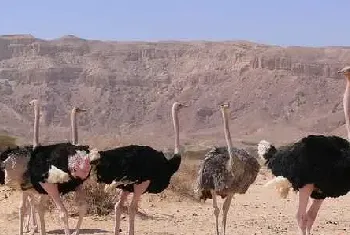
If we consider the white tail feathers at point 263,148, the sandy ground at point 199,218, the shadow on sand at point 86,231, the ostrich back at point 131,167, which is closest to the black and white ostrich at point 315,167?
the white tail feathers at point 263,148

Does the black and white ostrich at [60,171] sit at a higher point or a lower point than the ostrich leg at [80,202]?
higher

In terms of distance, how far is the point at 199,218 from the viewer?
14.6 metres

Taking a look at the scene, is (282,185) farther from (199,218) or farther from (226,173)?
(199,218)

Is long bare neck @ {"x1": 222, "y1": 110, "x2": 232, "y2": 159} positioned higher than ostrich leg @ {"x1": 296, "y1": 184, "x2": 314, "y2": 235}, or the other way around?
long bare neck @ {"x1": 222, "y1": 110, "x2": 232, "y2": 159}

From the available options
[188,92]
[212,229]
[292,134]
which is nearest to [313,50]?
[188,92]

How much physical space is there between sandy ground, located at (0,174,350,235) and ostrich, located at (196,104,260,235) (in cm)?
113

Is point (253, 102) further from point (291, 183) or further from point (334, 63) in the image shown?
point (291, 183)

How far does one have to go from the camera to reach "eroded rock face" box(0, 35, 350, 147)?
249 feet

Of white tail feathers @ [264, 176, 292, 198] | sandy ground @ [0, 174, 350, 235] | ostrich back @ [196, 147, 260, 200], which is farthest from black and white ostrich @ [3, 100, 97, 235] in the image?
sandy ground @ [0, 174, 350, 235]

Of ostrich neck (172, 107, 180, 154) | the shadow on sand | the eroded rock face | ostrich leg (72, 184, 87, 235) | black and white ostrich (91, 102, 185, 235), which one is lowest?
the eroded rock face

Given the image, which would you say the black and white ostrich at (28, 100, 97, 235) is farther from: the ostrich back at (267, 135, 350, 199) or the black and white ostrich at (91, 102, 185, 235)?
the ostrich back at (267, 135, 350, 199)

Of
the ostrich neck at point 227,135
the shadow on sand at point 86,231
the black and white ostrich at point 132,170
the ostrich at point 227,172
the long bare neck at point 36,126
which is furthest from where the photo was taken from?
the shadow on sand at point 86,231

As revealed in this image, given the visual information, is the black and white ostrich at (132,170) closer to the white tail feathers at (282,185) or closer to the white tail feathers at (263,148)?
the white tail feathers at (263,148)

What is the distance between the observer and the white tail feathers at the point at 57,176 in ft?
31.5
